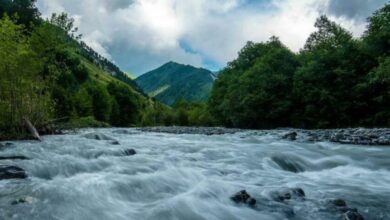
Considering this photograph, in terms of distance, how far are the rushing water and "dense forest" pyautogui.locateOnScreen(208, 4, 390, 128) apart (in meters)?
20.6

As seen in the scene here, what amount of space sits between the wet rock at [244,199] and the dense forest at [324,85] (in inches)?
1054

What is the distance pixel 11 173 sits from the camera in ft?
32.0

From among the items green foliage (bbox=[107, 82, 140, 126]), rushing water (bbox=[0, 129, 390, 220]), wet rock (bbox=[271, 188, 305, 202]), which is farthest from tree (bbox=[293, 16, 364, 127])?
green foliage (bbox=[107, 82, 140, 126])

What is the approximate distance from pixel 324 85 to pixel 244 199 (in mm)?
37818

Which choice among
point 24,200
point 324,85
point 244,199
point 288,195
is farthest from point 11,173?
point 324,85

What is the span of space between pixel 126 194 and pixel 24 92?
1425 cm

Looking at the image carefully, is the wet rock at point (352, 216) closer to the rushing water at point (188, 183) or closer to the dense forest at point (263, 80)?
the rushing water at point (188, 183)

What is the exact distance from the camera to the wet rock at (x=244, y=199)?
8109mm

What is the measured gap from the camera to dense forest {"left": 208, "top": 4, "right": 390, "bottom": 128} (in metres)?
38.1

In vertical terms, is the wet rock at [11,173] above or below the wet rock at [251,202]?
above

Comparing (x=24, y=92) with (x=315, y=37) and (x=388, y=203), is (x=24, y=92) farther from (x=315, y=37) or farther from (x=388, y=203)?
(x=315, y=37)

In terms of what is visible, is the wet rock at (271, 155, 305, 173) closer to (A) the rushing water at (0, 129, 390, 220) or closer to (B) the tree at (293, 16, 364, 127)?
(A) the rushing water at (0, 129, 390, 220)

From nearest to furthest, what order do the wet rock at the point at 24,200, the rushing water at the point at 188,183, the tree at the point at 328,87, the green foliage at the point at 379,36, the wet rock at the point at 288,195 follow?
the wet rock at the point at 24,200 < the rushing water at the point at 188,183 < the wet rock at the point at 288,195 < the green foliage at the point at 379,36 < the tree at the point at 328,87

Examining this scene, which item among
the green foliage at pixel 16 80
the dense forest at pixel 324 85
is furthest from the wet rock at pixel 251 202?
the dense forest at pixel 324 85
